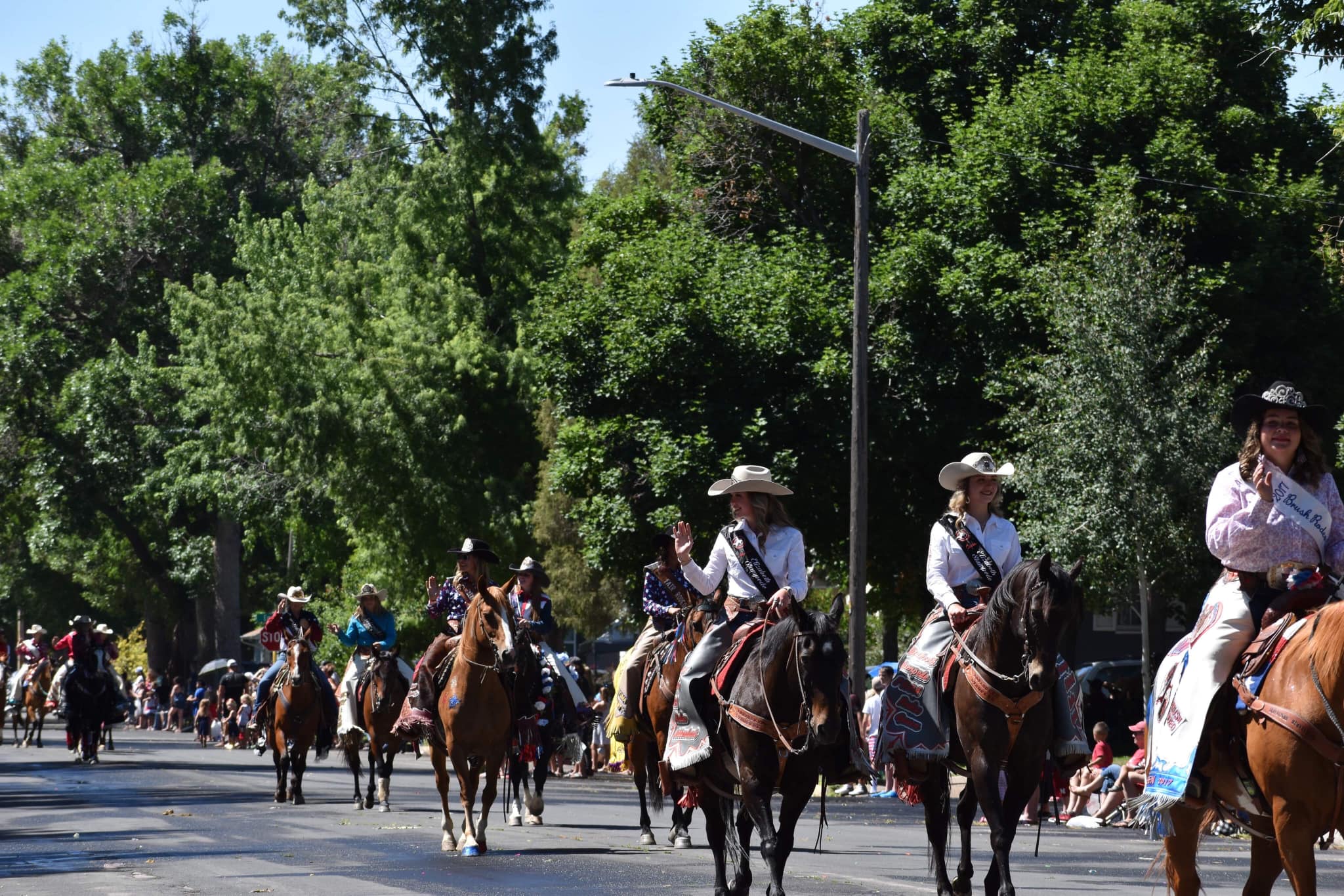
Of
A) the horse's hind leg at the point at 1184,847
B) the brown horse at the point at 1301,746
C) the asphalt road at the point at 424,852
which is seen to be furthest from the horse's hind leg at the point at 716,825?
the brown horse at the point at 1301,746

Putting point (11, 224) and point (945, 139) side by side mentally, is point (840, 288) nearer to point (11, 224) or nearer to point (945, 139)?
point (945, 139)

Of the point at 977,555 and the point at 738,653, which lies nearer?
the point at 738,653

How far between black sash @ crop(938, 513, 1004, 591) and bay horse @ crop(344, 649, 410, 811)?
11003mm

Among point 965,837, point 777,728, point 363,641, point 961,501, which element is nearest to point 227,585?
point 363,641

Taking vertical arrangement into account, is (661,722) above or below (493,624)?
below

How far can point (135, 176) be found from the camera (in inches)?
2255

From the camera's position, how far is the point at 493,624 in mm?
15531

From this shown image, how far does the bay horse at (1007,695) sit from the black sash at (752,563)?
4.25 ft

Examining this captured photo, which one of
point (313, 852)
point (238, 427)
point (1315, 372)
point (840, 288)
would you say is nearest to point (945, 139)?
point (840, 288)

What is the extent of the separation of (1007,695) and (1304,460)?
309 cm

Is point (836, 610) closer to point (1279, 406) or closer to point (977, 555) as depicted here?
point (977, 555)

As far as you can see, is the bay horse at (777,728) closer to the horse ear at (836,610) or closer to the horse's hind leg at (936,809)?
the horse ear at (836,610)

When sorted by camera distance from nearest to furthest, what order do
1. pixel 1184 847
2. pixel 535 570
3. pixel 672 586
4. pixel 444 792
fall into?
1. pixel 1184 847
2. pixel 444 792
3. pixel 672 586
4. pixel 535 570

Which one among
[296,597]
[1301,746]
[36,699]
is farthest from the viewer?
[36,699]
